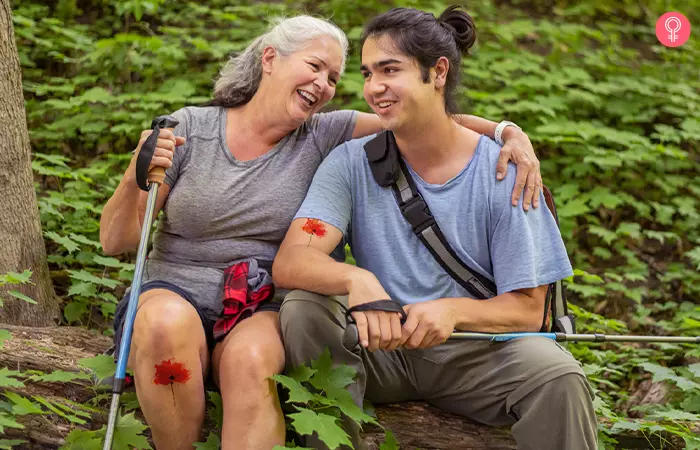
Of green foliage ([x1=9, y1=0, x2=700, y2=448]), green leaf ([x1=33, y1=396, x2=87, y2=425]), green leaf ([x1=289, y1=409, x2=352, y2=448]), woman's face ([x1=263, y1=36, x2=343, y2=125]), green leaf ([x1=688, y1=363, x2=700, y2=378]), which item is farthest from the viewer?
green foliage ([x1=9, y1=0, x2=700, y2=448])

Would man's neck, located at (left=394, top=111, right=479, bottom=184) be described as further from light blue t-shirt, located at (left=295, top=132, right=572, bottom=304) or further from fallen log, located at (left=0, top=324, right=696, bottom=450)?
fallen log, located at (left=0, top=324, right=696, bottom=450)

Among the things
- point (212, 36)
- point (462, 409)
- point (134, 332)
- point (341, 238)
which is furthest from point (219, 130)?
point (212, 36)

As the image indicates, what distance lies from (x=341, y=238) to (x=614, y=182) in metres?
3.57

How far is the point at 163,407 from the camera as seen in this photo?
2447 millimetres

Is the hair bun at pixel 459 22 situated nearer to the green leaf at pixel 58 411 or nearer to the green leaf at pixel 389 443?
the green leaf at pixel 389 443

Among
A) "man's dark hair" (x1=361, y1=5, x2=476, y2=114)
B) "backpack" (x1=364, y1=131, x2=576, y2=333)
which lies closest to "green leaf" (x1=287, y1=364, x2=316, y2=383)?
"backpack" (x1=364, y1=131, x2=576, y2=333)

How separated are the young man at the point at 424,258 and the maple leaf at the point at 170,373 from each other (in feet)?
1.24

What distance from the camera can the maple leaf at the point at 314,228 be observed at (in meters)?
2.75

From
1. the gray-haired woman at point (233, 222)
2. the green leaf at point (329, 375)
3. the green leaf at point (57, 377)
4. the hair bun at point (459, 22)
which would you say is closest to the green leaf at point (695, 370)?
the gray-haired woman at point (233, 222)

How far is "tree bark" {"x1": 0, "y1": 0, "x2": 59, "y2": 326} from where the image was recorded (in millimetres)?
3209

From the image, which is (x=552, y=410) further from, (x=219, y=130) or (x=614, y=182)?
(x=614, y=182)

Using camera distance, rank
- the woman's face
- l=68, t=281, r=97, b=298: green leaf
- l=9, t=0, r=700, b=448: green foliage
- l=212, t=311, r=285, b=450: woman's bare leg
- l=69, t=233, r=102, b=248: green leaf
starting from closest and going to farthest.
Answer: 1. l=212, t=311, r=285, b=450: woman's bare leg
2. the woman's face
3. l=68, t=281, r=97, b=298: green leaf
4. l=69, t=233, r=102, b=248: green leaf
5. l=9, t=0, r=700, b=448: green foliage

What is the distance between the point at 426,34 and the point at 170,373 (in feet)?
5.16

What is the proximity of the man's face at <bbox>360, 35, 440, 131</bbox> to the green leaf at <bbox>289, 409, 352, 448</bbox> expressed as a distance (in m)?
1.13
